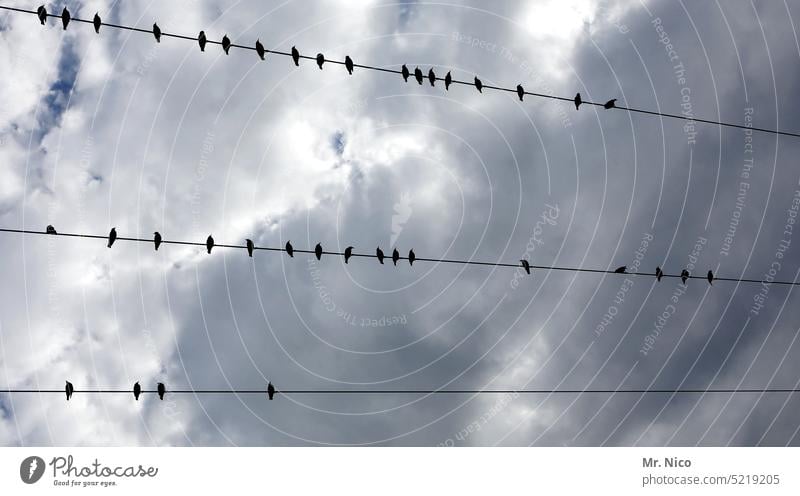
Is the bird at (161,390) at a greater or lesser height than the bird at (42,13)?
lesser

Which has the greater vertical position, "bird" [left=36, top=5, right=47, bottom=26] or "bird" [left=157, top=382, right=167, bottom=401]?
"bird" [left=36, top=5, right=47, bottom=26]

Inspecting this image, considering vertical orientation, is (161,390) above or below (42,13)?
below

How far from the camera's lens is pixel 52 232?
23.1 meters

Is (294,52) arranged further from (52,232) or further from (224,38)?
(52,232)
